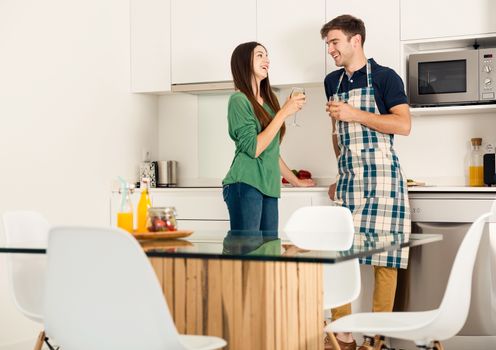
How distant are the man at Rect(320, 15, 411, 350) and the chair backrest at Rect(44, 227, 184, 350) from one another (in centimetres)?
220

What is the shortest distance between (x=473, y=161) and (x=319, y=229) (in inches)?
65.1

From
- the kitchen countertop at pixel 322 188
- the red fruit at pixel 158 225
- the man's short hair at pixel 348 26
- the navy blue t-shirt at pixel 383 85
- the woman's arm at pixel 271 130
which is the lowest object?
the red fruit at pixel 158 225

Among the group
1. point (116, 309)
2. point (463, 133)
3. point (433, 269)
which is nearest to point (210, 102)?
point (463, 133)

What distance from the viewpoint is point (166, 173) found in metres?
5.43

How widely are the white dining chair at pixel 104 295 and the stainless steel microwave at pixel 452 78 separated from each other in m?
2.69

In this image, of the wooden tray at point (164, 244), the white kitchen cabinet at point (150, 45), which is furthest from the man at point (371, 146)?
the wooden tray at point (164, 244)

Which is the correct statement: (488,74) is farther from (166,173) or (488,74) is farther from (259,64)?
(166,173)

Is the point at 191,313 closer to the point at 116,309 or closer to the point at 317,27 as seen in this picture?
the point at 116,309

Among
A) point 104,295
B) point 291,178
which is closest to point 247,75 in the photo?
point 291,178

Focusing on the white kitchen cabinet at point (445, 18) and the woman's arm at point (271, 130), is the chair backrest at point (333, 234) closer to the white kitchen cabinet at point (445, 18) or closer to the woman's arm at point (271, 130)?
the woman's arm at point (271, 130)

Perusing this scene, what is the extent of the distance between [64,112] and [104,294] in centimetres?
272

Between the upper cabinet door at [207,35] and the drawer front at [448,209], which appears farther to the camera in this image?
the upper cabinet door at [207,35]

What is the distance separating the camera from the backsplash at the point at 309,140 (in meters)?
4.80

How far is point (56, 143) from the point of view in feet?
15.1
